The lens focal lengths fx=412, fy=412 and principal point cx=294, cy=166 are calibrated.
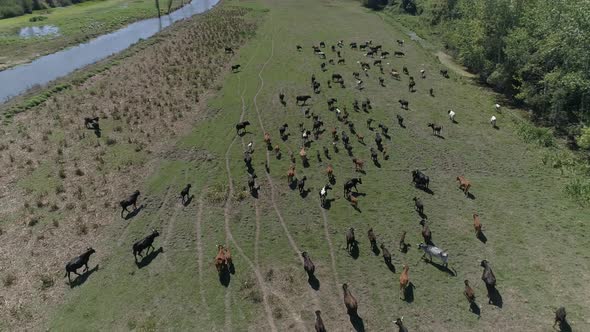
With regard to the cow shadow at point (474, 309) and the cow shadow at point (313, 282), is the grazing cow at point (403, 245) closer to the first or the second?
the cow shadow at point (474, 309)

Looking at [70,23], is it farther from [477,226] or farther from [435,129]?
[477,226]

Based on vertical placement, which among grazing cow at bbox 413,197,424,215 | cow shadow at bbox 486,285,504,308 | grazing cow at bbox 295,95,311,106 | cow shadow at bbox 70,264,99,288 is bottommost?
cow shadow at bbox 70,264,99,288

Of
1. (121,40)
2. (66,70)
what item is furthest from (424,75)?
(121,40)

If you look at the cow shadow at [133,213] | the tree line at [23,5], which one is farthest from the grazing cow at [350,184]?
the tree line at [23,5]

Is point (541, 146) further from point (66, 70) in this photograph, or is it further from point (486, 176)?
point (66, 70)

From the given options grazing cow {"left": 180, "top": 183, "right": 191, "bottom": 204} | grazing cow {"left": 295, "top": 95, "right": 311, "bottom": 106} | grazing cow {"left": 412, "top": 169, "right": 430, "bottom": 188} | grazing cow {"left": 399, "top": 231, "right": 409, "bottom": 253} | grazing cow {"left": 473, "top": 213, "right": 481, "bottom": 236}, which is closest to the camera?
grazing cow {"left": 399, "top": 231, "right": 409, "bottom": 253}

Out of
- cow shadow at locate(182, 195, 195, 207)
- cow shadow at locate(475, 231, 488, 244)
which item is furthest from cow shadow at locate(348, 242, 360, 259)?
cow shadow at locate(182, 195, 195, 207)

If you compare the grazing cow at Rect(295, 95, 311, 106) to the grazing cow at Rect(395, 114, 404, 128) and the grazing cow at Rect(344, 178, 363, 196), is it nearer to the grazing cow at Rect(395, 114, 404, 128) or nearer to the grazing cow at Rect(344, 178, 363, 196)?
the grazing cow at Rect(395, 114, 404, 128)
